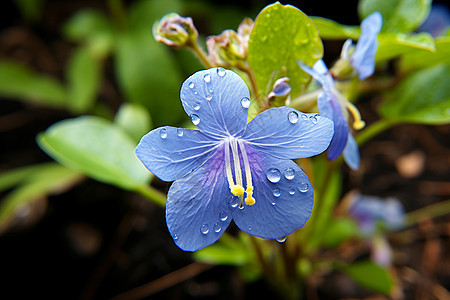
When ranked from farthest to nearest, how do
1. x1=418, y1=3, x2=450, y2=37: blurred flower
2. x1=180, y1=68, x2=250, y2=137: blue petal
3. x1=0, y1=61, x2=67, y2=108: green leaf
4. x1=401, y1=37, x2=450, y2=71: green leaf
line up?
x1=0, y1=61, x2=67, y2=108: green leaf → x1=418, y1=3, x2=450, y2=37: blurred flower → x1=401, y1=37, x2=450, y2=71: green leaf → x1=180, y1=68, x2=250, y2=137: blue petal

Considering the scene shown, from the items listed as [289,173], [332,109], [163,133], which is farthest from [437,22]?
[163,133]

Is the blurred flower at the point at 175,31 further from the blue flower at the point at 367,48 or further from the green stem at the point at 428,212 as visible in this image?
the green stem at the point at 428,212

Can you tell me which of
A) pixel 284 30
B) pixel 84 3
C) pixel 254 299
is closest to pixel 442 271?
pixel 254 299

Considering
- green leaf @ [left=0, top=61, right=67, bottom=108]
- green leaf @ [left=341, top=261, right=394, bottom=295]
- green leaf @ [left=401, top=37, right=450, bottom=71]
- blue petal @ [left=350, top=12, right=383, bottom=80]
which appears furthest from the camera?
green leaf @ [left=0, top=61, right=67, bottom=108]

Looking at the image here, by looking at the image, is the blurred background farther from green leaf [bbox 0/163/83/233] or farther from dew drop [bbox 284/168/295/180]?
dew drop [bbox 284/168/295/180]

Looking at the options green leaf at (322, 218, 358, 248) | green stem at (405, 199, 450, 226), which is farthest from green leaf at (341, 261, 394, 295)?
green stem at (405, 199, 450, 226)

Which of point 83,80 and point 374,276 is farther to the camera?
point 83,80

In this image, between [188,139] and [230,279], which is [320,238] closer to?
[230,279]

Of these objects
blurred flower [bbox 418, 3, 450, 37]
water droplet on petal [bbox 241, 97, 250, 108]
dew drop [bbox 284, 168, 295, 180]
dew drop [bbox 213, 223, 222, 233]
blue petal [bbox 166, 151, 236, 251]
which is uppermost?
water droplet on petal [bbox 241, 97, 250, 108]

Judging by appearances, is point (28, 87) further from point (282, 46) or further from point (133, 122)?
point (282, 46)

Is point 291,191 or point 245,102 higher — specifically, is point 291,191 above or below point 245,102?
below
